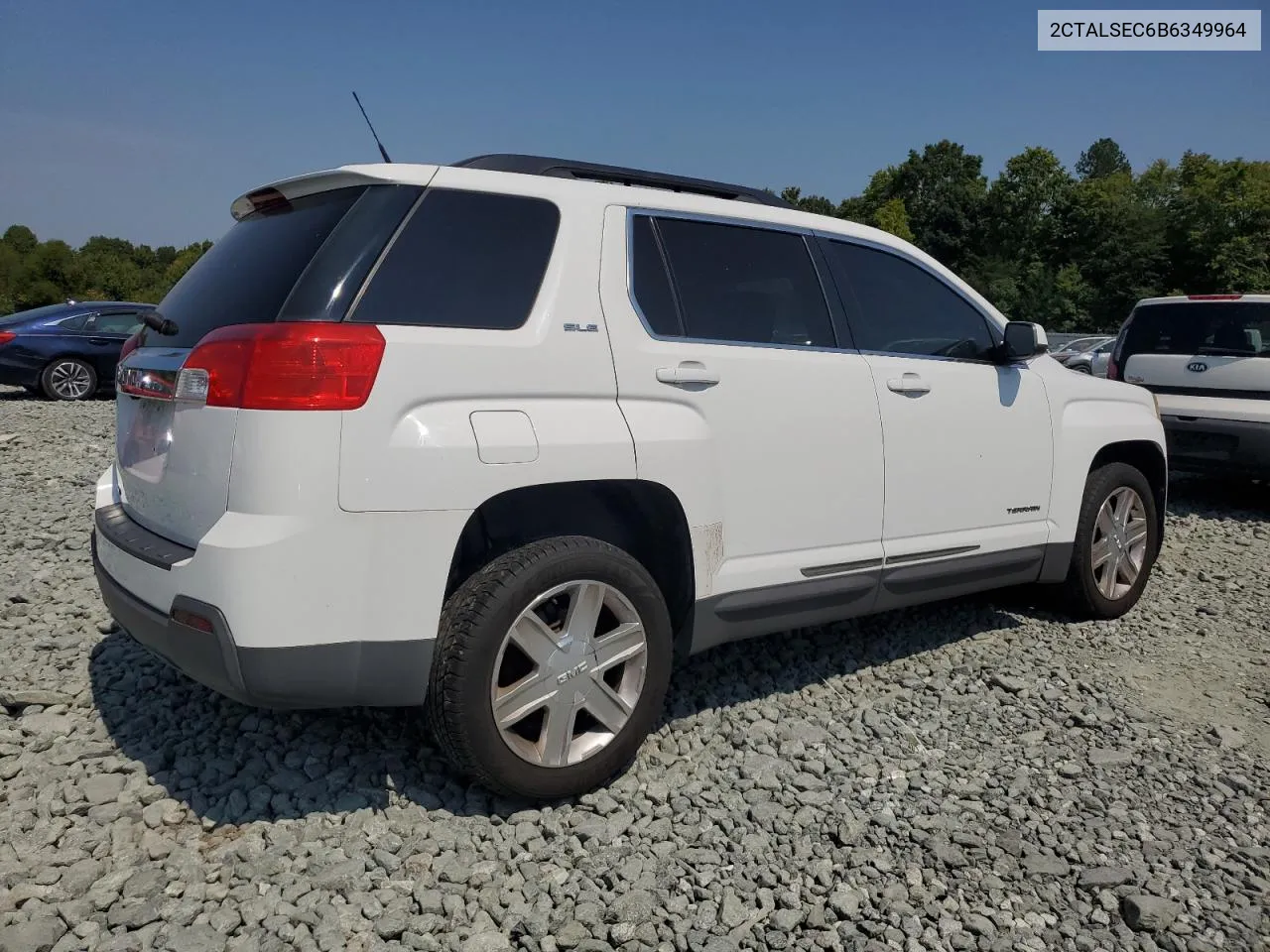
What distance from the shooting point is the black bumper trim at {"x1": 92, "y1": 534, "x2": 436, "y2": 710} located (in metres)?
2.48

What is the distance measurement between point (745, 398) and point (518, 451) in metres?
0.92

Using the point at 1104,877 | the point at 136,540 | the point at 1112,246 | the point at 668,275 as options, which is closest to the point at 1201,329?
the point at 668,275

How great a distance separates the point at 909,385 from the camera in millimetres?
3852

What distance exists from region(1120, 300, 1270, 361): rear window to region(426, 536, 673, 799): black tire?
6.83 m

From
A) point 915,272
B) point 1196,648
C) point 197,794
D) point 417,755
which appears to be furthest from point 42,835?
point 1196,648

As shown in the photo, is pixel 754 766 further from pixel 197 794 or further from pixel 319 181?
pixel 319 181

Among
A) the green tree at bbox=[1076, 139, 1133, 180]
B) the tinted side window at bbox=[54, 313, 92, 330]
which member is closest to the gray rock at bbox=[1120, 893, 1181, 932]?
the tinted side window at bbox=[54, 313, 92, 330]

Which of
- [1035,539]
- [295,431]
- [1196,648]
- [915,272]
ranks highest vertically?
[915,272]

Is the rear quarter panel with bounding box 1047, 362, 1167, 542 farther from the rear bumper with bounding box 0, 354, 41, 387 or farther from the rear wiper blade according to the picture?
the rear bumper with bounding box 0, 354, 41, 387

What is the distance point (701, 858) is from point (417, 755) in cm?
105

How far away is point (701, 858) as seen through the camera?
273 centimetres

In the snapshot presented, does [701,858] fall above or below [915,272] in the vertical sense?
below

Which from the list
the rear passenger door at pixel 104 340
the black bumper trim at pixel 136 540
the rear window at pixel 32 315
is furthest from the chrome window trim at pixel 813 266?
the rear window at pixel 32 315

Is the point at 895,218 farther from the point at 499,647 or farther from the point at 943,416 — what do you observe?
the point at 499,647
